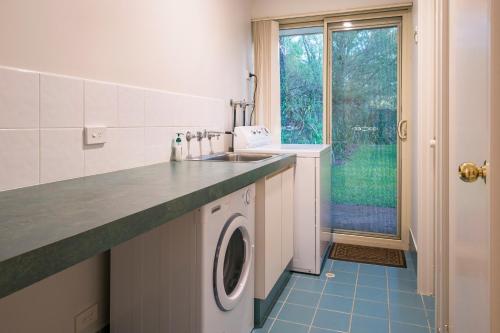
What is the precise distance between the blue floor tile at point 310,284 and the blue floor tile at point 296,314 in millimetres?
285

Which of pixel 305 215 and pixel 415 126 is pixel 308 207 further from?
pixel 415 126

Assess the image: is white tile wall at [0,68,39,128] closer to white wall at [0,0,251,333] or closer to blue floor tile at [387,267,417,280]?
white wall at [0,0,251,333]

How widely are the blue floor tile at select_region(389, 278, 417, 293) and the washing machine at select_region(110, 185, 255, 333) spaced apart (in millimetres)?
1432

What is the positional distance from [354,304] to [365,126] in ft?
5.91

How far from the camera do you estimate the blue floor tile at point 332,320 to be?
211 centimetres

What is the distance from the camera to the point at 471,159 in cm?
118

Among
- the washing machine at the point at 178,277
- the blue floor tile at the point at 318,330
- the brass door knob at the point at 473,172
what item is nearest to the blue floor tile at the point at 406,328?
the blue floor tile at the point at 318,330

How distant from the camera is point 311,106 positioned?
3.80m

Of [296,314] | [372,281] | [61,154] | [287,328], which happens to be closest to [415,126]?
[372,281]

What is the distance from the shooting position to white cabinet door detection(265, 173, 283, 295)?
2216mm

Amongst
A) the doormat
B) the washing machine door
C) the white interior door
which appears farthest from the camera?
the doormat

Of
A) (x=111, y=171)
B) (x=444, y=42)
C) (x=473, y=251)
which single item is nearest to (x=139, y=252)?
(x=111, y=171)

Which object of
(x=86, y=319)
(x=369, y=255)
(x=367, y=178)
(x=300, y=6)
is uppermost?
(x=300, y=6)

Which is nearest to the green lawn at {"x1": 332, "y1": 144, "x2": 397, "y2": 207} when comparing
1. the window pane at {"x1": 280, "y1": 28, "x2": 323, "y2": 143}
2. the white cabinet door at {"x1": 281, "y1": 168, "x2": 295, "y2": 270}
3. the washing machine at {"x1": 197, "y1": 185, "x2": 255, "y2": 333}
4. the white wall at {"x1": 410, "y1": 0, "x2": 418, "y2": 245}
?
the white wall at {"x1": 410, "y1": 0, "x2": 418, "y2": 245}
